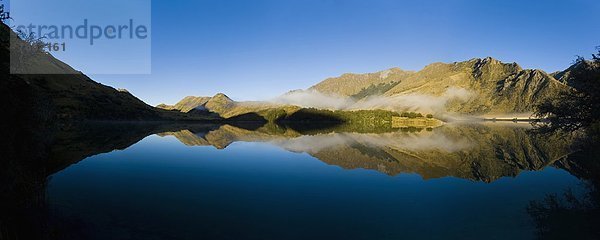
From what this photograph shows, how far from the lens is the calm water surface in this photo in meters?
20.3

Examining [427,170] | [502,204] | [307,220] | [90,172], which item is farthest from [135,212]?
[427,170]

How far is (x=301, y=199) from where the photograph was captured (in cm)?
2839

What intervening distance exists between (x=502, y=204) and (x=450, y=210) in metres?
4.91

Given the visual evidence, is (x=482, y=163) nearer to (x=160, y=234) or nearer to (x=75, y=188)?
(x=160, y=234)

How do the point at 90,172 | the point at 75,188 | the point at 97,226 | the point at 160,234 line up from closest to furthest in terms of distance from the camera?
the point at 160,234 → the point at 97,226 → the point at 75,188 → the point at 90,172

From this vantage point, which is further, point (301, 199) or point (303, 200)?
point (301, 199)

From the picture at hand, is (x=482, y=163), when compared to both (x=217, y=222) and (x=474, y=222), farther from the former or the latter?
(x=217, y=222)

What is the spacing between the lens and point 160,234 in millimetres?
19031

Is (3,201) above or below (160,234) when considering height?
above

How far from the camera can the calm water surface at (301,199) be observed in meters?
20.3

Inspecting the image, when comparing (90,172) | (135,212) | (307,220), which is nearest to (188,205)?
(135,212)

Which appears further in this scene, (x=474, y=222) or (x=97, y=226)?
(x=474, y=222)

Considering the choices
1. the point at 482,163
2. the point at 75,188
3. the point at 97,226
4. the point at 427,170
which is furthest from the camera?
the point at 482,163

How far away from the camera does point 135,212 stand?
76.8 feet
